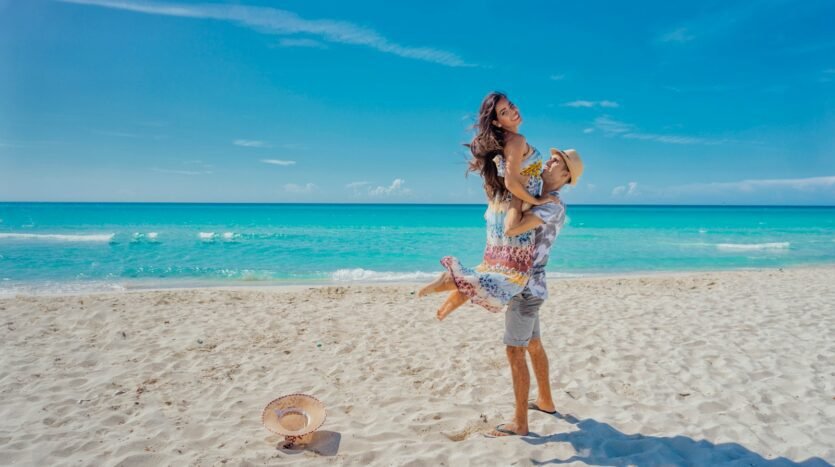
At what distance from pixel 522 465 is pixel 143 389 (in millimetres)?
3627

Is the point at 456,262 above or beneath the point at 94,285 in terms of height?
above

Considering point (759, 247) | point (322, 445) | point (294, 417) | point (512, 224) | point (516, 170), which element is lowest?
point (322, 445)

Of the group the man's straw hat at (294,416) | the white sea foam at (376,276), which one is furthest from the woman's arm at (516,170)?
the white sea foam at (376,276)

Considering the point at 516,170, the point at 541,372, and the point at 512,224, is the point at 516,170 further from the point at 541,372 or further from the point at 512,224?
the point at 541,372

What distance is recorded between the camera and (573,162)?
322cm

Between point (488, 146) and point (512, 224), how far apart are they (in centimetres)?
55

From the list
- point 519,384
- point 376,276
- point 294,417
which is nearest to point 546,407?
point 519,384

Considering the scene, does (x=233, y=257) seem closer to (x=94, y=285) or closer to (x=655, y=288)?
(x=94, y=285)

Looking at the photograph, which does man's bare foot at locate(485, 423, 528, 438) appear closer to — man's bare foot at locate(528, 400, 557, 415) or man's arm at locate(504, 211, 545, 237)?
man's bare foot at locate(528, 400, 557, 415)

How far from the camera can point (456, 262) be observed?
2914mm

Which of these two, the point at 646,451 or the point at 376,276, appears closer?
the point at 646,451

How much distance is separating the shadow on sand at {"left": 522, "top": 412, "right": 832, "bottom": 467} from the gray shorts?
31.4 inches

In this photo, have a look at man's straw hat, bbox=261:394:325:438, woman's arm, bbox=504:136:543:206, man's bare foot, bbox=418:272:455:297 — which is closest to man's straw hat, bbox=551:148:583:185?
woman's arm, bbox=504:136:543:206

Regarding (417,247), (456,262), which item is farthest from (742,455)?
(417,247)
